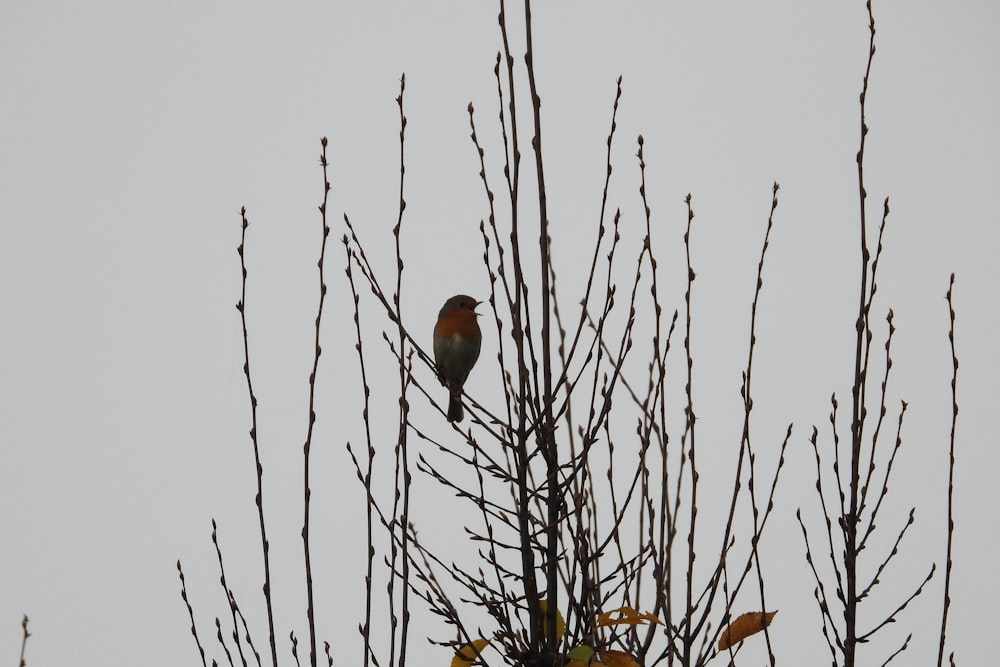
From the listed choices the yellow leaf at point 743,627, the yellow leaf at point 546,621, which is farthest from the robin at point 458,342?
the yellow leaf at point 743,627

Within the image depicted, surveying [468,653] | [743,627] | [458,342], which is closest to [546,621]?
[468,653]

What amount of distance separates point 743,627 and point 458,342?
2607mm

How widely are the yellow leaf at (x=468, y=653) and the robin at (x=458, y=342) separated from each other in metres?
2.33

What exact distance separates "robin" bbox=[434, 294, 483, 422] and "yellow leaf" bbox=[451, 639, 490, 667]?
2334 millimetres

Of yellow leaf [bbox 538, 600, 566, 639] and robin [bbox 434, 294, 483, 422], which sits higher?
robin [bbox 434, 294, 483, 422]

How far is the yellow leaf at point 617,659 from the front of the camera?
2.02 meters

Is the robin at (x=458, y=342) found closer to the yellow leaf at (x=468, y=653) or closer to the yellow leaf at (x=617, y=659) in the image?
the yellow leaf at (x=468, y=653)

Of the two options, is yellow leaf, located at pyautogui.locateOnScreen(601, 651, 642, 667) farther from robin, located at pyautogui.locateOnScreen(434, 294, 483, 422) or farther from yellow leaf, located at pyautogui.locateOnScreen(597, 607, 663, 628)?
robin, located at pyautogui.locateOnScreen(434, 294, 483, 422)

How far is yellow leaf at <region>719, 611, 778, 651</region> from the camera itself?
85.9 inches

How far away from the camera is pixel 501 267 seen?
2.35 metres

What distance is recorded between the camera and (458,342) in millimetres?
4574

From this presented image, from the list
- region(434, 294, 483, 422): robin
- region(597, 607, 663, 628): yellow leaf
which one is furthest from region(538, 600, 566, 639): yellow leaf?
region(434, 294, 483, 422): robin

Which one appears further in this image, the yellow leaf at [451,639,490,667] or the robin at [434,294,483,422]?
the robin at [434,294,483,422]

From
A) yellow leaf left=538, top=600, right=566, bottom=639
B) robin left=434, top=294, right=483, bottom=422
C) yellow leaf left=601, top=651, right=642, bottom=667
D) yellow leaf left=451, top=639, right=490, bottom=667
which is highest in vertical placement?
robin left=434, top=294, right=483, bottom=422
